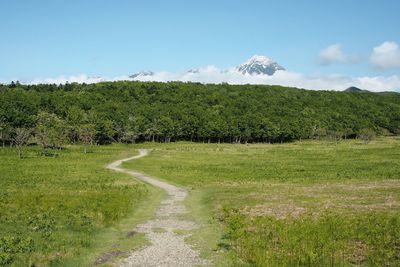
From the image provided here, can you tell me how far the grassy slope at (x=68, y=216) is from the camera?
2099cm

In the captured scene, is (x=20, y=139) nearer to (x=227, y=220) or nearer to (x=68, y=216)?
(x=68, y=216)

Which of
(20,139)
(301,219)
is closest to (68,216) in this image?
(301,219)

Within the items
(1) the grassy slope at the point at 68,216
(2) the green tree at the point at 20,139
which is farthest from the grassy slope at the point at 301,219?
(2) the green tree at the point at 20,139

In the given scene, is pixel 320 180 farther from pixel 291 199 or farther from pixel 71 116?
pixel 71 116

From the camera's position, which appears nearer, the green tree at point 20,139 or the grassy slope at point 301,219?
the grassy slope at point 301,219

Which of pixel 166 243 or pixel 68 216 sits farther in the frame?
pixel 68 216

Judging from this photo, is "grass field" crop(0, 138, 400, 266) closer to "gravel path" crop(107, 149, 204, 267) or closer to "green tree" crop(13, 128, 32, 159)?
"gravel path" crop(107, 149, 204, 267)

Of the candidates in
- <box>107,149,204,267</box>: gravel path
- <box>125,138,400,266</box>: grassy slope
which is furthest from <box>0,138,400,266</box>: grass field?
<box>107,149,204,267</box>: gravel path

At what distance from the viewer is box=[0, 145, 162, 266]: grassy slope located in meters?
21.0

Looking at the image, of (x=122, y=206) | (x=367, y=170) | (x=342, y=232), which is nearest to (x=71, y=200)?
(x=122, y=206)

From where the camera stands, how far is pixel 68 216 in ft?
99.9

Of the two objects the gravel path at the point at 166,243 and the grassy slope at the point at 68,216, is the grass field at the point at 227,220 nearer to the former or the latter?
the grassy slope at the point at 68,216

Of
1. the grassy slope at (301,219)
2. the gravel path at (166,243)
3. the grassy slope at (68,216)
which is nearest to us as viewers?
the gravel path at (166,243)

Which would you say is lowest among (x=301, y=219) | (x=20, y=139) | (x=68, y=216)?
(x=68, y=216)
